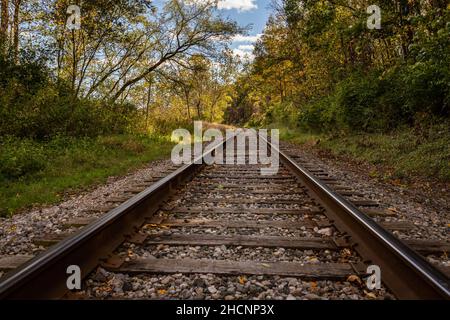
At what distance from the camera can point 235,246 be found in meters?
2.58

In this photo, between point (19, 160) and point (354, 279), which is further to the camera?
point (19, 160)

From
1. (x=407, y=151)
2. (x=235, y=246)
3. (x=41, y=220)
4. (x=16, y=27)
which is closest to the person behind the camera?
(x=235, y=246)

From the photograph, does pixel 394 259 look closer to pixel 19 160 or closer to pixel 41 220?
pixel 41 220

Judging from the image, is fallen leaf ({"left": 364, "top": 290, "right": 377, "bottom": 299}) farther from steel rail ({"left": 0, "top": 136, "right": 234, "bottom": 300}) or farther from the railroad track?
steel rail ({"left": 0, "top": 136, "right": 234, "bottom": 300})

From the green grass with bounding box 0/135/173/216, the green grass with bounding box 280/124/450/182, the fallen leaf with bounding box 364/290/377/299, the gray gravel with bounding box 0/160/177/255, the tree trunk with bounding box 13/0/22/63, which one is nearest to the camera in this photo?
the fallen leaf with bounding box 364/290/377/299

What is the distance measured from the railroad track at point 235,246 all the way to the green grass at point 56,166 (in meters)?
1.84

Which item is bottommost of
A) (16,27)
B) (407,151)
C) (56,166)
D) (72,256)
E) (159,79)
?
(72,256)

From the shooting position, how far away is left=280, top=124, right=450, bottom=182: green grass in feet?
19.2

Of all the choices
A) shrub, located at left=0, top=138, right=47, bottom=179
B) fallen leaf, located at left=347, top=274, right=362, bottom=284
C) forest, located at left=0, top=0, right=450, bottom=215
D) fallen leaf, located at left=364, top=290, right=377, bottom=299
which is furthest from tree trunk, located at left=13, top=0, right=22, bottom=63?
fallen leaf, located at left=364, top=290, right=377, bottom=299

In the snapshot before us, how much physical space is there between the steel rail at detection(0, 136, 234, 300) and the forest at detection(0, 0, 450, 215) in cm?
220

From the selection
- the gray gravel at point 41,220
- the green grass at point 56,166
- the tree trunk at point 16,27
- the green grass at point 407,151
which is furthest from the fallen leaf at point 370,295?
the tree trunk at point 16,27

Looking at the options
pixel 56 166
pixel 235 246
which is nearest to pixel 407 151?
pixel 235 246

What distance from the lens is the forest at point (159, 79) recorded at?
245 inches

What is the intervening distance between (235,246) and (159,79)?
561 inches
